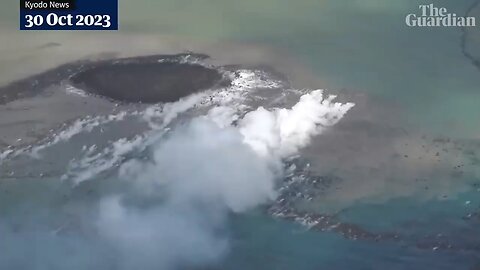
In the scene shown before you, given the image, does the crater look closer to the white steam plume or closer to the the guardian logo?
the white steam plume

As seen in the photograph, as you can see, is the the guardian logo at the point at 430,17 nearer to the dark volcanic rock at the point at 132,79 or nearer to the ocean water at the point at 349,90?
the ocean water at the point at 349,90

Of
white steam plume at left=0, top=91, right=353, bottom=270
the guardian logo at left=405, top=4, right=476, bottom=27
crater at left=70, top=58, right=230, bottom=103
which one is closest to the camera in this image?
white steam plume at left=0, top=91, right=353, bottom=270

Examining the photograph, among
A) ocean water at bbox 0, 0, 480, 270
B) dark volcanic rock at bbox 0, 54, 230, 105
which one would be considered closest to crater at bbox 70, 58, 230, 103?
dark volcanic rock at bbox 0, 54, 230, 105

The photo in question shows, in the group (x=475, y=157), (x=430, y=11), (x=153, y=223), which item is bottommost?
(x=153, y=223)

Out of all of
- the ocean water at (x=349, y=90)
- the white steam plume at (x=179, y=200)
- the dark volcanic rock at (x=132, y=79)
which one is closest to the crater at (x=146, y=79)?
the dark volcanic rock at (x=132, y=79)

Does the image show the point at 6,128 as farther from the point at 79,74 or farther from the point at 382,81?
the point at 382,81

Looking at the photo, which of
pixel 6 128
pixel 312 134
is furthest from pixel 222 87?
pixel 6 128
